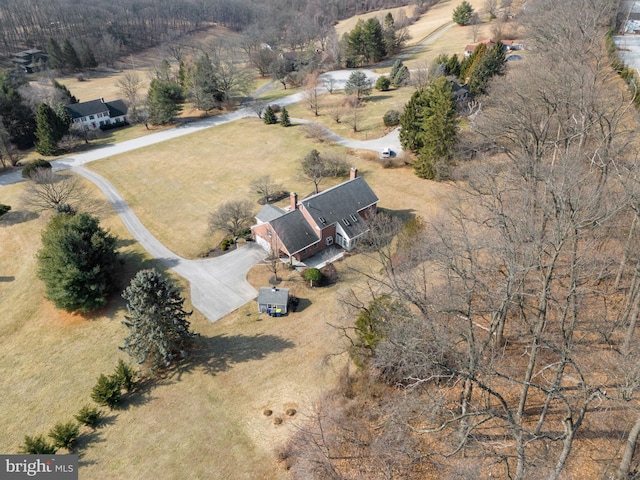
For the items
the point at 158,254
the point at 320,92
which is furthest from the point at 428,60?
the point at 158,254

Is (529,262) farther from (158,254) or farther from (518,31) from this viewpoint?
(518,31)

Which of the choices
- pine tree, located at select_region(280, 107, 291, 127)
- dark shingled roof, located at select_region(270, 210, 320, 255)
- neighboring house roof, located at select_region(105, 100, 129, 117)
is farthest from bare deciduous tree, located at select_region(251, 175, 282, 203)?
neighboring house roof, located at select_region(105, 100, 129, 117)

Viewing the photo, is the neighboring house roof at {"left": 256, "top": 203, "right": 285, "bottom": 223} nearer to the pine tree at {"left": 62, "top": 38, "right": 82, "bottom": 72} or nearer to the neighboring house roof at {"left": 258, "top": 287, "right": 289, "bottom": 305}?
the neighboring house roof at {"left": 258, "top": 287, "right": 289, "bottom": 305}

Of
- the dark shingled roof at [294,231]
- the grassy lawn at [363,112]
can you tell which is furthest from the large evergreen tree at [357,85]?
the dark shingled roof at [294,231]

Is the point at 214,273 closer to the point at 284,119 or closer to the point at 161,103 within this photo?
the point at 284,119

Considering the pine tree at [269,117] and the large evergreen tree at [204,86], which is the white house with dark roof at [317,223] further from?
the large evergreen tree at [204,86]

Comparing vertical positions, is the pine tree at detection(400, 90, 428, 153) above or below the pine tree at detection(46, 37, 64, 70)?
below
